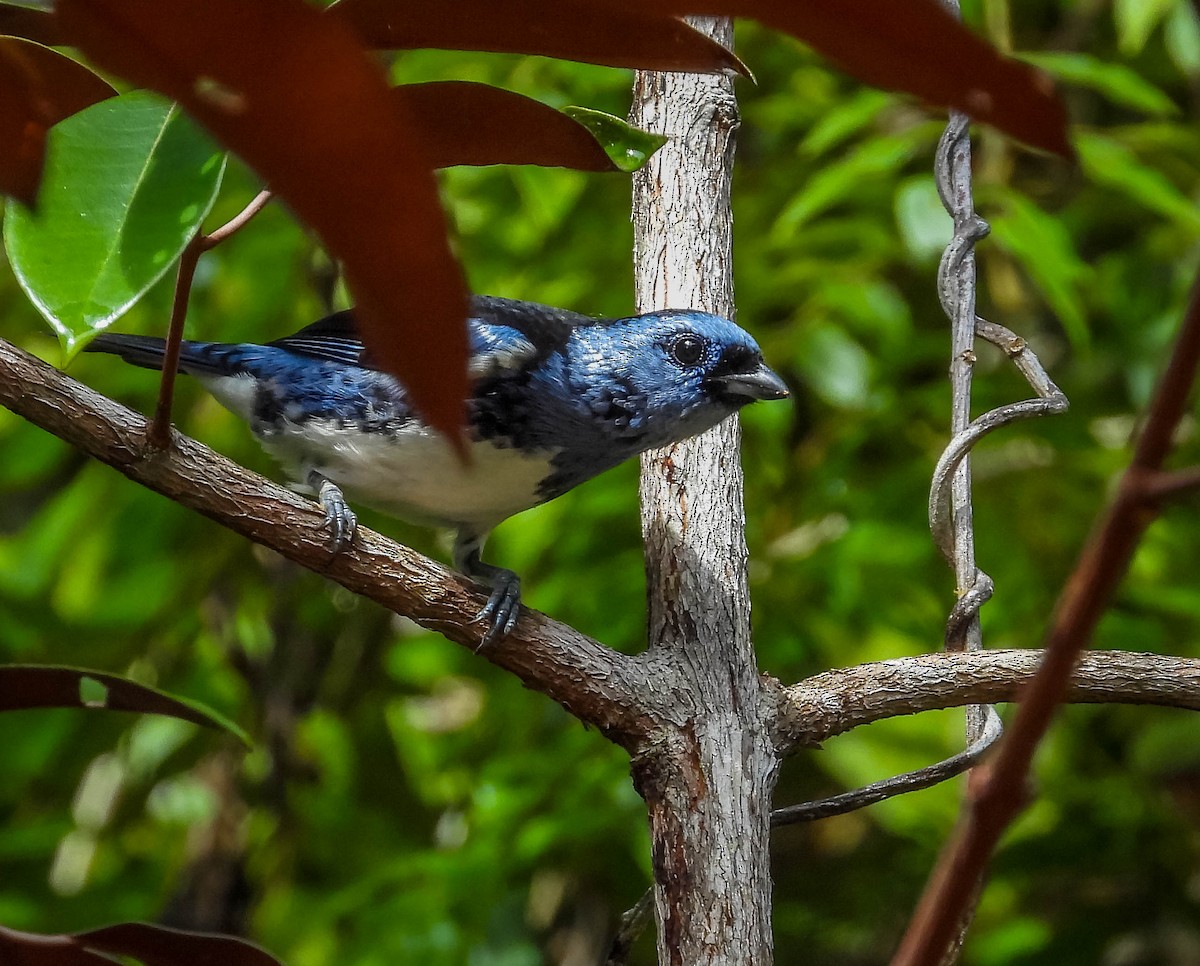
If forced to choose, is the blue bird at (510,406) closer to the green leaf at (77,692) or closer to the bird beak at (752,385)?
the bird beak at (752,385)

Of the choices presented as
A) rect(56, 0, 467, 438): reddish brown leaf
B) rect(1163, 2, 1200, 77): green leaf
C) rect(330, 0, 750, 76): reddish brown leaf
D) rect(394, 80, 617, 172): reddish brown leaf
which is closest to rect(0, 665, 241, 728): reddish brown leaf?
rect(394, 80, 617, 172): reddish brown leaf

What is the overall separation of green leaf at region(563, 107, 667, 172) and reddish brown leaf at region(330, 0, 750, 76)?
349mm

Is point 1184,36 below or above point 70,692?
above

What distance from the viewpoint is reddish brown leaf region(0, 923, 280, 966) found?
3.55 ft

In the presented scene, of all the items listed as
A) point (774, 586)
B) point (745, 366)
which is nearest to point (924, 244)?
point (745, 366)

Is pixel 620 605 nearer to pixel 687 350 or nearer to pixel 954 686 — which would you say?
pixel 687 350

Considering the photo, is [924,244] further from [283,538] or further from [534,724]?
[283,538]

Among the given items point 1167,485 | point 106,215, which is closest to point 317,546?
point 106,215

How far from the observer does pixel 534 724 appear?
10.0 feet

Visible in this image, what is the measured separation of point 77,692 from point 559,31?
93cm

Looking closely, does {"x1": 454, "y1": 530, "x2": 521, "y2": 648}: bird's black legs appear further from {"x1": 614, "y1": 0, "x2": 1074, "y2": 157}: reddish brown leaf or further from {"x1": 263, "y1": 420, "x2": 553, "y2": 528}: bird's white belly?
{"x1": 614, "y1": 0, "x2": 1074, "y2": 157}: reddish brown leaf

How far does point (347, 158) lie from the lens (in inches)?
18.2

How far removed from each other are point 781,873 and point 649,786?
230 cm

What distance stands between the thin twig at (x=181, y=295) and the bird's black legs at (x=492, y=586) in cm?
45
